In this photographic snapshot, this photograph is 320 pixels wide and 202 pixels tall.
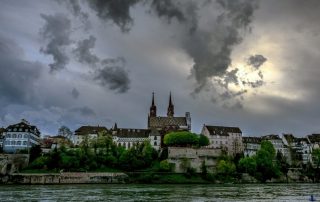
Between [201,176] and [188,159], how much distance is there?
8846mm

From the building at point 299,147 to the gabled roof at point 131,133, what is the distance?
68.7 meters

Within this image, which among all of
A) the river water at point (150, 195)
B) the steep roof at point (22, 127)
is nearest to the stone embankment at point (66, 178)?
the steep roof at point (22, 127)

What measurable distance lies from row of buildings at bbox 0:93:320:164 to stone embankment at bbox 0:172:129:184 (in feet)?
84.9

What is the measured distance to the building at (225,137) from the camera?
153 m

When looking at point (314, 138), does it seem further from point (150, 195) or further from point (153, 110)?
point (150, 195)

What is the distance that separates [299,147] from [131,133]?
79.2 m

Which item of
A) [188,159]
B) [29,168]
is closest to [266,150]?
[188,159]

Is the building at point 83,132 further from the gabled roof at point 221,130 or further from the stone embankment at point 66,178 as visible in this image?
the stone embankment at point 66,178

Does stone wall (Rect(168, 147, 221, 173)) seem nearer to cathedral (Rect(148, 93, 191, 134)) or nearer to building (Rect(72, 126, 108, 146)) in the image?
cathedral (Rect(148, 93, 191, 134))

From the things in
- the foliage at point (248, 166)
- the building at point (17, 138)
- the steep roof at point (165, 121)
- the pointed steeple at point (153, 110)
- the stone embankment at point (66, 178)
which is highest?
the pointed steeple at point (153, 110)

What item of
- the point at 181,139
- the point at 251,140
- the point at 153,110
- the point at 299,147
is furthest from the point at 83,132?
the point at 299,147

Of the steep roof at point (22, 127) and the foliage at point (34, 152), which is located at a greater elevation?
the steep roof at point (22, 127)

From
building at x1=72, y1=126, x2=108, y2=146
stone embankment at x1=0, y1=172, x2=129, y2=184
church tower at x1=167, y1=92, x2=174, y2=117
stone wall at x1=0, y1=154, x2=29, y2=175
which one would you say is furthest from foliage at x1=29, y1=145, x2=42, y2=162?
church tower at x1=167, y1=92, x2=174, y2=117

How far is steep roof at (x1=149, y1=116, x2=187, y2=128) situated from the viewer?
162 metres
